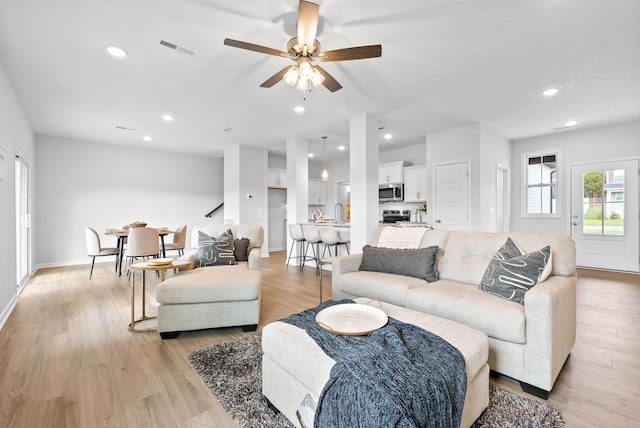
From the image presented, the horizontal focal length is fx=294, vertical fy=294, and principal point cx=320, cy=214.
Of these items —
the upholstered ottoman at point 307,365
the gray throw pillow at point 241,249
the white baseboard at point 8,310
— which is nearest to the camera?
the upholstered ottoman at point 307,365

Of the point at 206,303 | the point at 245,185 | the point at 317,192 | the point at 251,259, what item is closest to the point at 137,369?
the point at 206,303

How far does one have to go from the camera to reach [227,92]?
3.83 m

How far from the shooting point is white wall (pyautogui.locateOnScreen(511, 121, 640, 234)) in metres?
5.16

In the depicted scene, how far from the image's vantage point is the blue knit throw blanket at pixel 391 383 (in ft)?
3.45

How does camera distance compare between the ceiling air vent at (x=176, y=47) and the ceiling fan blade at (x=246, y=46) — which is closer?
the ceiling fan blade at (x=246, y=46)

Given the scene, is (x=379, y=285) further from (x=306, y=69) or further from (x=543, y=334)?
(x=306, y=69)

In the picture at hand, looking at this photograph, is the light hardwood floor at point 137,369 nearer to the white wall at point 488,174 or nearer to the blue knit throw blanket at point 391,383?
the blue knit throw blanket at point 391,383

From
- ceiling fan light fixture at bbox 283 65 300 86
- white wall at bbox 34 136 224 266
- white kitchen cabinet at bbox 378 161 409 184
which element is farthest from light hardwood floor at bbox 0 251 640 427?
white kitchen cabinet at bbox 378 161 409 184

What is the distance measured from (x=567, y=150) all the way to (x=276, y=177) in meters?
6.43

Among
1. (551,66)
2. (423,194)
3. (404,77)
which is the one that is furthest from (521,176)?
(404,77)

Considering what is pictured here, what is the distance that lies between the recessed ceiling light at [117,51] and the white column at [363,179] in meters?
3.15

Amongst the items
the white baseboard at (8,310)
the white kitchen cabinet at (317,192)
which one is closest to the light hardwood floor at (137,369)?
the white baseboard at (8,310)

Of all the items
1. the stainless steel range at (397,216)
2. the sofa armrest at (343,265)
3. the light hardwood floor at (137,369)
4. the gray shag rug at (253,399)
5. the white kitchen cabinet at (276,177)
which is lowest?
the light hardwood floor at (137,369)

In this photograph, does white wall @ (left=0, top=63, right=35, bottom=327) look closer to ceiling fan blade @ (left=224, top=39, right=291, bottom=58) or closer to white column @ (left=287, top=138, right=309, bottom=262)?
ceiling fan blade @ (left=224, top=39, right=291, bottom=58)
